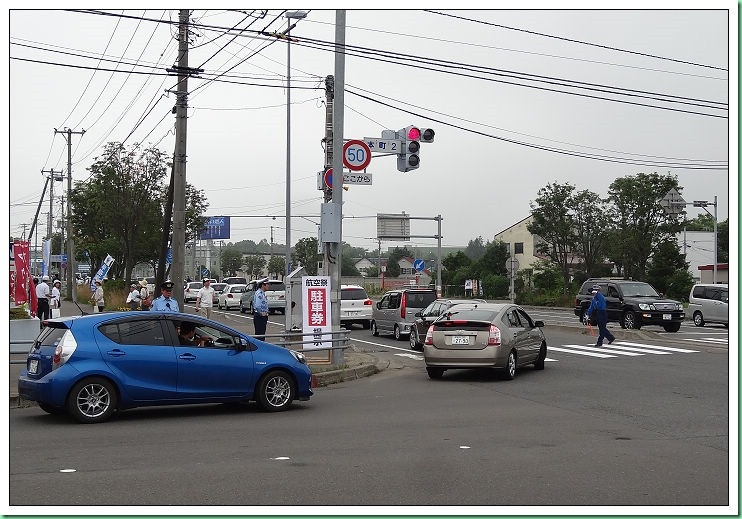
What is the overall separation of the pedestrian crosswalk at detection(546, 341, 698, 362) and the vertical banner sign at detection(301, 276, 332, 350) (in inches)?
236

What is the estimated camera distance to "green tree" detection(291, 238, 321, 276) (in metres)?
99.1

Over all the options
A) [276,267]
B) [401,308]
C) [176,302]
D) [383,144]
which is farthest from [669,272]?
[276,267]

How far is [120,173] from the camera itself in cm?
4041

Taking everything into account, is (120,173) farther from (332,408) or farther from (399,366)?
(332,408)

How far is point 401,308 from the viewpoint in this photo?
91.7ft

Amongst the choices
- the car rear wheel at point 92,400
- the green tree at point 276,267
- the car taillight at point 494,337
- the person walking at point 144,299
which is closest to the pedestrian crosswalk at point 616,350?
the car taillight at point 494,337

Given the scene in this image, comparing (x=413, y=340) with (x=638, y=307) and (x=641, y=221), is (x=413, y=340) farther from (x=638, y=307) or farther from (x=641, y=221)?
(x=641, y=221)

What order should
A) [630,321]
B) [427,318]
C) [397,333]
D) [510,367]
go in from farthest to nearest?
1. [630,321]
2. [397,333]
3. [427,318]
4. [510,367]

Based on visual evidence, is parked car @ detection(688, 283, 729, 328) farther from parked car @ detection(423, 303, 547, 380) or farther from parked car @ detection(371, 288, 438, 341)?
parked car @ detection(423, 303, 547, 380)

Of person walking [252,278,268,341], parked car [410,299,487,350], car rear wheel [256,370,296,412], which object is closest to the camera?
car rear wheel [256,370,296,412]

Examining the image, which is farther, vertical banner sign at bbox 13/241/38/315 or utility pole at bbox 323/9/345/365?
vertical banner sign at bbox 13/241/38/315

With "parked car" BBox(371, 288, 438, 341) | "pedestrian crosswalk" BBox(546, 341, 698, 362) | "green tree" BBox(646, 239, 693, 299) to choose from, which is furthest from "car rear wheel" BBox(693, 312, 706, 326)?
"green tree" BBox(646, 239, 693, 299)

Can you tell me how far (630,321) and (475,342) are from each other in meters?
17.0

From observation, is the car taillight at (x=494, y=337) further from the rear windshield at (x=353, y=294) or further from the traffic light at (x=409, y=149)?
the rear windshield at (x=353, y=294)
